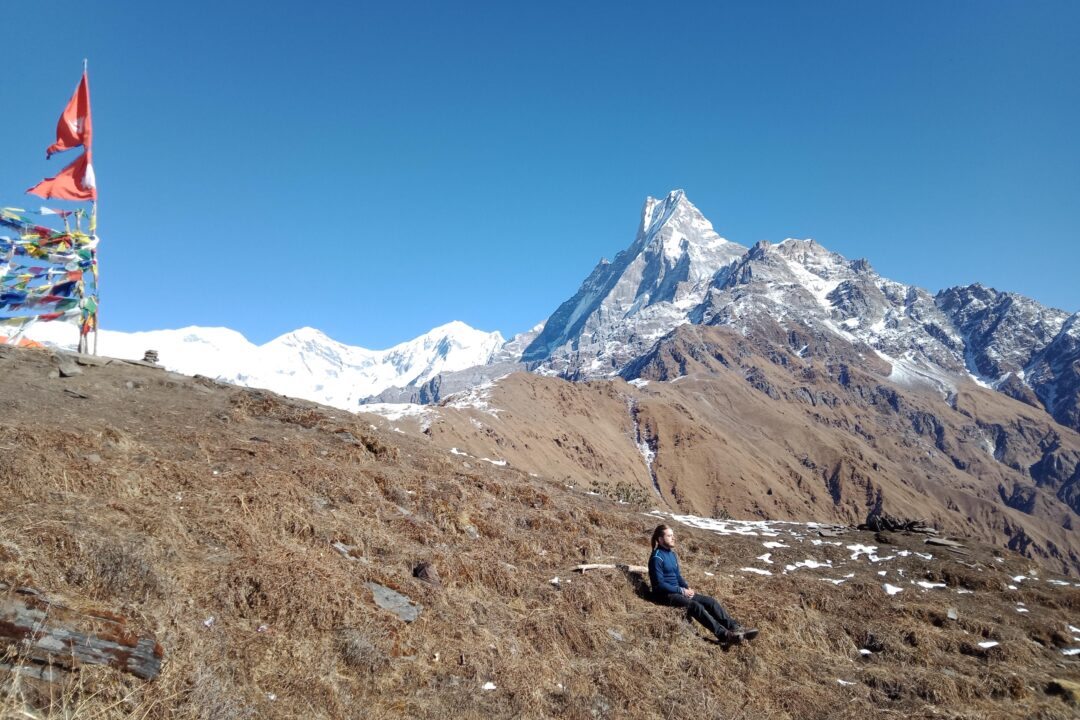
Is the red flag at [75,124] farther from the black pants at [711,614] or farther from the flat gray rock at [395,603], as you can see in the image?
the black pants at [711,614]

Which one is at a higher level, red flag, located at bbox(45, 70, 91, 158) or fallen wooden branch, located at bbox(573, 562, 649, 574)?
red flag, located at bbox(45, 70, 91, 158)

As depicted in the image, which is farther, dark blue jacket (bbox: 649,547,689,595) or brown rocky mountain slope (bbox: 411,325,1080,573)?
brown rocky mountain slope (bbox: 411,325,1080,573)

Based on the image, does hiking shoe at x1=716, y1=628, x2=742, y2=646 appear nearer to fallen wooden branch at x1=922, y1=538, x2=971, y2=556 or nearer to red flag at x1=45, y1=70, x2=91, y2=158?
fallen wooden branch at x1=922, y1=538, x2=971, y2=556

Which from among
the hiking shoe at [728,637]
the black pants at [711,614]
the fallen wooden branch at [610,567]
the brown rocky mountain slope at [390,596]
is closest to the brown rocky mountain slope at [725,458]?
the brown rocky mountain slope at [390,596]

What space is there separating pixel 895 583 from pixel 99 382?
19736 millimetres

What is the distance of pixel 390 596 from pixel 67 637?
3.69 m

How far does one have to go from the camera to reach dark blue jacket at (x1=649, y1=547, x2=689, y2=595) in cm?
997

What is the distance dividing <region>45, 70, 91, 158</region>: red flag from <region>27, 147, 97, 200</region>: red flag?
489 millimetres

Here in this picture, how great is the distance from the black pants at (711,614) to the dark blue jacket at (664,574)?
1.41ft

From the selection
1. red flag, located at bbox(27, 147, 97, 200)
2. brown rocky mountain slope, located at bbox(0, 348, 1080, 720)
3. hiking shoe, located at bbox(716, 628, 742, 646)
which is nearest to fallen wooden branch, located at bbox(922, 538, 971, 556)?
brown rocky mountain slope, located at bbox(0, 348, 1080, 720)

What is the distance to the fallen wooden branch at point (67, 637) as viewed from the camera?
4.71 meters

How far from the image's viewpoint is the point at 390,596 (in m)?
7.93

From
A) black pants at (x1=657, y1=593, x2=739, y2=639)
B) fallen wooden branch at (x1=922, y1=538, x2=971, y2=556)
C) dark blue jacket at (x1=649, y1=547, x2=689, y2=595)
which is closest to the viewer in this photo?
black pants at (x1=657, y1=593, x2=739, y2=639)

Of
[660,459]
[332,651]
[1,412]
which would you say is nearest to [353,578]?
[332,651]
